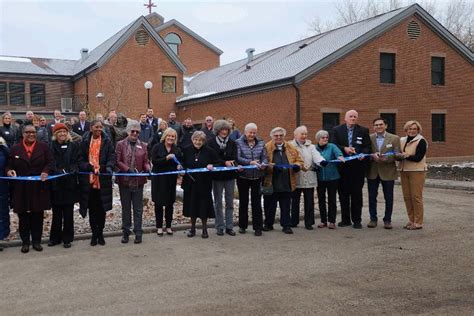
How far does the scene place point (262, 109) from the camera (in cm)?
2677

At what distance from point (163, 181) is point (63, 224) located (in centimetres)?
176

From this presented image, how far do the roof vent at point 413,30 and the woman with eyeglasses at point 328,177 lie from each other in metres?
20.5

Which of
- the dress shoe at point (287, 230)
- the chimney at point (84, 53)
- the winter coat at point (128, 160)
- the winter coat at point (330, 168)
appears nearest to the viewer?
the winter coat at point (128, 160)

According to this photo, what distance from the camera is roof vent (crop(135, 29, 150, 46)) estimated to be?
114ft

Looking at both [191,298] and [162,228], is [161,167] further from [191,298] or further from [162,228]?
[191,298]

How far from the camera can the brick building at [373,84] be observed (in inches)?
977

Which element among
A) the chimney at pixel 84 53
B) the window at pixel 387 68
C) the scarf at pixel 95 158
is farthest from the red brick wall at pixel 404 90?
the chimney at pixel 84 53

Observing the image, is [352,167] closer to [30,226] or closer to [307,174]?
[307,174]

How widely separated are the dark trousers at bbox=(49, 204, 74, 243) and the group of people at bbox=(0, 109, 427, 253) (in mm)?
16

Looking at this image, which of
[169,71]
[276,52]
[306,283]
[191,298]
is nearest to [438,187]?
[306,283]

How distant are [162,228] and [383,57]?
21.1 metres

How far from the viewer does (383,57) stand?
2678 centimetres

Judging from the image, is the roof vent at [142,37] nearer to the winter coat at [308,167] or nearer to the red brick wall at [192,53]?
the red brick wall at [192,53]

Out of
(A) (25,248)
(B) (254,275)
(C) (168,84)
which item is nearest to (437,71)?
(C) (168,84)
